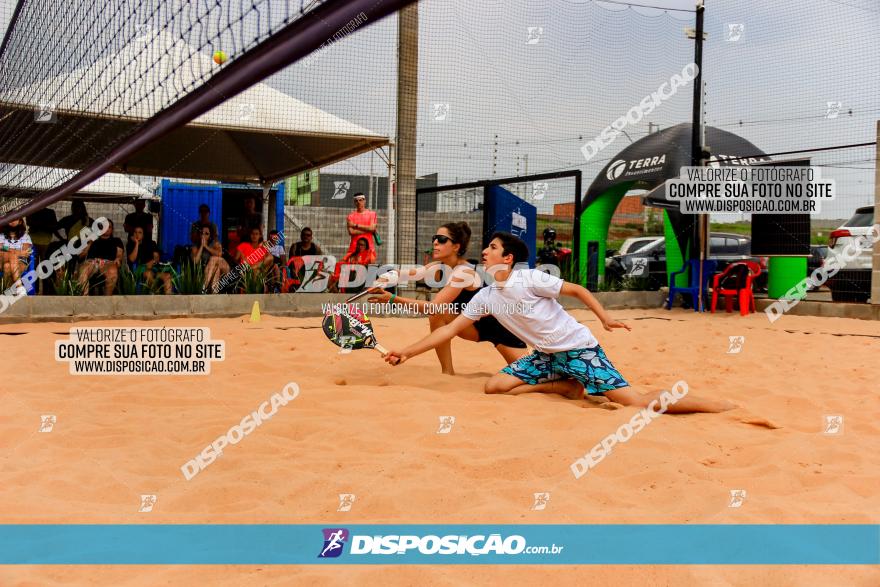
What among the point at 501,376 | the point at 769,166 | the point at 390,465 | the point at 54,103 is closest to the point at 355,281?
the point at 54,103

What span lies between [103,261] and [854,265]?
9512mm

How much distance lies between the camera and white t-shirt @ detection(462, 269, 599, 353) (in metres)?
4.23

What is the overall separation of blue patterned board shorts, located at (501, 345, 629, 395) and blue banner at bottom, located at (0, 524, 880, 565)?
1.89 metres

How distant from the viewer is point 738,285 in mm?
9641

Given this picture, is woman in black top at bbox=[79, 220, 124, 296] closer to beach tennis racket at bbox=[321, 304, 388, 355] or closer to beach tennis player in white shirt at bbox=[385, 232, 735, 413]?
beach tennis racket at bbox=[321, 304, 388, 355]

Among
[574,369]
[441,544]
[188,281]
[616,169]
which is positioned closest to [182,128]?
[188,281]

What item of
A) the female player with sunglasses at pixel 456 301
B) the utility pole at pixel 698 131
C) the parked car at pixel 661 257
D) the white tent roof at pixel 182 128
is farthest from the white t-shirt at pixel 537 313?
the parked car at pixel 661 257

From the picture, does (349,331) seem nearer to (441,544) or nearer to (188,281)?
(441,544)

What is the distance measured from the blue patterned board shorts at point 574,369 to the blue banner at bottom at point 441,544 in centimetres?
189

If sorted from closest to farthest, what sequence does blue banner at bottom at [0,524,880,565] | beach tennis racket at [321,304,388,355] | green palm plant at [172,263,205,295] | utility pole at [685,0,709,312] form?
1. blue banner at bottom at [0,524,880,565]
2. beach tennis racket at [321,304,388,355]
3. green palm plant at [172,263,205,295]
4. utility pole at [685,0,709,312]

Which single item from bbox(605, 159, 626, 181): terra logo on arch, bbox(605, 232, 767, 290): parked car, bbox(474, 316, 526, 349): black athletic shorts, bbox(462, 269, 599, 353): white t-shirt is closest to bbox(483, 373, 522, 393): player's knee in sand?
bbox(462, 269, 599, 353): white t-shirt

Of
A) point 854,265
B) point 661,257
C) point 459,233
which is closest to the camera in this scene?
point 459,233

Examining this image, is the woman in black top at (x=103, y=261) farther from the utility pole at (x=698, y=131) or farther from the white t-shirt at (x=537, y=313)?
the utility pole at (x=698, y=131)
